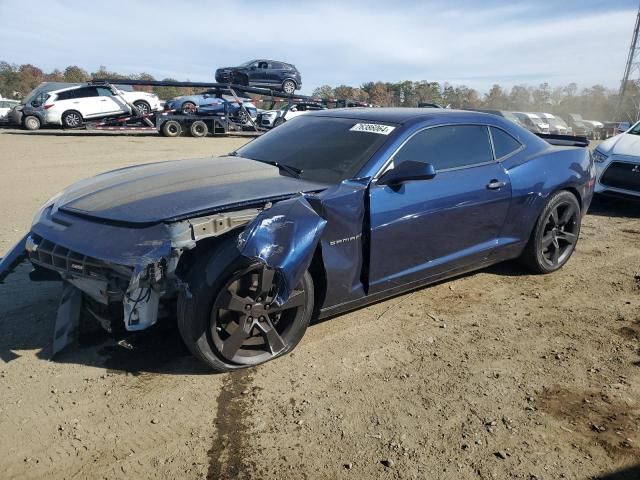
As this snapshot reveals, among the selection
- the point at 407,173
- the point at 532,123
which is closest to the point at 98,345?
the point at 407,173

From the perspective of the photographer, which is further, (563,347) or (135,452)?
(563,347)

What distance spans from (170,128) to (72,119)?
13.3 feet

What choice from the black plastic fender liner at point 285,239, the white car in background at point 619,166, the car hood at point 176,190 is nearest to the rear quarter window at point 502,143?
the car hood at point 176,190

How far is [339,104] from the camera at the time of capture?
1741cm

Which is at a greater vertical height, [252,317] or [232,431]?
[252,317]

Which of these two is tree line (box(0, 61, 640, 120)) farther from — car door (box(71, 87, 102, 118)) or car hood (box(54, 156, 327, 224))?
car hood (box(54, 156, 327, 224))

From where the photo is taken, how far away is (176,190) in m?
3.06

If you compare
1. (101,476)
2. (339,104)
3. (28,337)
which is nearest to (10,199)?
(28,337)

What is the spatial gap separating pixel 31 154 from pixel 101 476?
12587mm

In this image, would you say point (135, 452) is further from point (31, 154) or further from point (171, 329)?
point (31, 154)

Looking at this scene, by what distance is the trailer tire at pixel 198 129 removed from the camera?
18.8 m

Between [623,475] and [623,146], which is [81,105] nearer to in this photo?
[623,146]

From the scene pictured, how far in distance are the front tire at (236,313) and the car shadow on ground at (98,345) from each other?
25cm

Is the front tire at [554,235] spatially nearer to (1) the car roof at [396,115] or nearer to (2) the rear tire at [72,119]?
(1) the car roof at [396,115]
